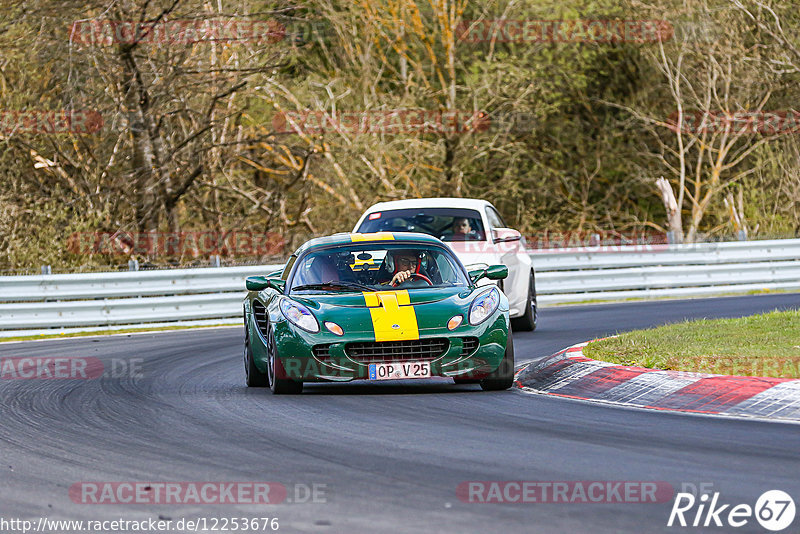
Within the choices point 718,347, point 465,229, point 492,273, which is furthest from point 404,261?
point 465,229

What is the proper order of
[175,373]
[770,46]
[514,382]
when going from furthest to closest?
[770,46] → [175,373] → [514,382]

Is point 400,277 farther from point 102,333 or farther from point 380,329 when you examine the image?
point 102,333

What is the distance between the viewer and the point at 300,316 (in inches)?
425

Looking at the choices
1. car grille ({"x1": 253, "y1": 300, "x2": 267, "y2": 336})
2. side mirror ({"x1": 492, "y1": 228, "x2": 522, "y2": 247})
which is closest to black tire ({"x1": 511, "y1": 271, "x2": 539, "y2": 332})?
side mirror ({"x1": 492, "y1": 228, "x2": 522, "y2": 247})

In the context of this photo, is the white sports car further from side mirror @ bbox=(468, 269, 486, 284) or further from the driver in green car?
the driver in green car

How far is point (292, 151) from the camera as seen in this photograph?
26.2 meters

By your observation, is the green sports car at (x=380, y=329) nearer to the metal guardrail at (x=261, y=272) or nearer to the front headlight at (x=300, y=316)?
the front headlight at (x=300, y=316)

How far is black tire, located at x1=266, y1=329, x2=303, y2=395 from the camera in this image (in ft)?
35.7

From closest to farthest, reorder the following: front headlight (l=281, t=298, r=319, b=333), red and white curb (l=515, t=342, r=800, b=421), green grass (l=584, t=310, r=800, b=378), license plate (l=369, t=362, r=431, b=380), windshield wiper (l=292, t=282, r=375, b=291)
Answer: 1. red and white curb (l=515, t=342, r=800, b=421)
2. green grass (l=584, t=310, r=800, b=378)
3. license plate (l=369, t=362, r=431, b=380)
4. front headlight (l=281, t=298, r=319, b=333)
5. windshield wiper (l=292, t=282, r=375, b=291)

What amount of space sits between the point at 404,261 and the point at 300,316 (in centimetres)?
149

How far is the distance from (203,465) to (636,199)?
31.5 meters

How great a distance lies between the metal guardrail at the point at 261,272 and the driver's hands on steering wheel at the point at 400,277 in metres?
9.71

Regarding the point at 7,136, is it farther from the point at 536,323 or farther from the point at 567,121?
the point at 567,121

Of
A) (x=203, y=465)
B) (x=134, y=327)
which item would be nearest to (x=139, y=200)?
(x=134, y=327)
